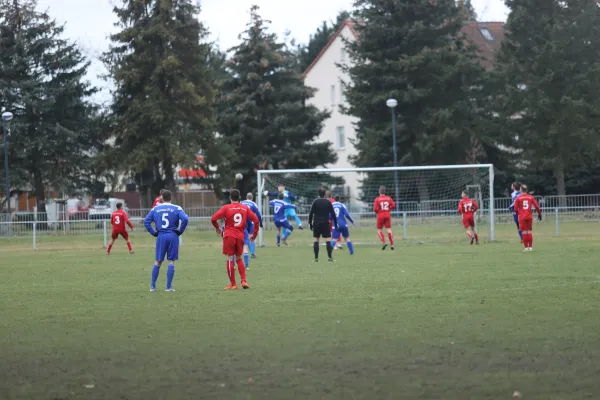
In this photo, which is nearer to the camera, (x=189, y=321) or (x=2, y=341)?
(x=2, y=341)

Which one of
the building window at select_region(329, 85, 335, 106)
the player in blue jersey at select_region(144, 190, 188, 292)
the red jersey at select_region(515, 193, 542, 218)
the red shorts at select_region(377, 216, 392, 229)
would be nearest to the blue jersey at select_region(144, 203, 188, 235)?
the player in blue jersey at select_region(144, 190, 188, 292)

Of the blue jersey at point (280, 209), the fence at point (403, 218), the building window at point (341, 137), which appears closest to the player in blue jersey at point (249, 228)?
the blue jersey at point (280, 209)

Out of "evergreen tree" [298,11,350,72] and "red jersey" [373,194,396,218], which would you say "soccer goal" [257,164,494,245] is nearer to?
"red jersey" [373,194,396,218]

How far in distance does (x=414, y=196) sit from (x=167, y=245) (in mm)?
31220

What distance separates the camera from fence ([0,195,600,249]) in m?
37.4

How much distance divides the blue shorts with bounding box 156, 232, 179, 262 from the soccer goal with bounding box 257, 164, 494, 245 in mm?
17369

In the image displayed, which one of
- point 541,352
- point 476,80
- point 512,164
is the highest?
point 476,80

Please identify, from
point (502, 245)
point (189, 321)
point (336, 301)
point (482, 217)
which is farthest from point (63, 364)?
point (482, 217)

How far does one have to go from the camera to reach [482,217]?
134 feet

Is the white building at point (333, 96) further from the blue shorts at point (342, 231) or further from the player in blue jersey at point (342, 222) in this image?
the player in blue jersey at point (342, 222)

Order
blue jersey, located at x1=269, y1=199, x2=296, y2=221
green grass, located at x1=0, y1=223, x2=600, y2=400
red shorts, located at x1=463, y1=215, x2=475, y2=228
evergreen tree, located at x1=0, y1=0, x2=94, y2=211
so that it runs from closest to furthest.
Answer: green grass, located at x1=0, y1=223, x2=600, y2=400, red shorts, located at x1=463, y1=215, x2=475, y2=228, blue jersey, located at x1=269, y1=199, x2=296, y2=221, evergreen tree, located at x1=0, y1=0, x2=94, y2=211

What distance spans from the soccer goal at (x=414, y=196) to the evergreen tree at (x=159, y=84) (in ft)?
23.8

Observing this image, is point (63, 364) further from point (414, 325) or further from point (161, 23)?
point (161, 23)

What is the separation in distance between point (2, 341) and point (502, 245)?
22045 mm
